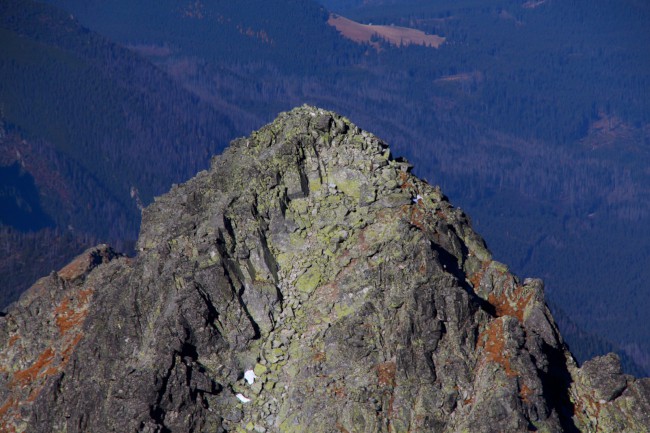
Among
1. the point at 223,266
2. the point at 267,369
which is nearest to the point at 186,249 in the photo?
the point at 223,266

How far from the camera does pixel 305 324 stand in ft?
238

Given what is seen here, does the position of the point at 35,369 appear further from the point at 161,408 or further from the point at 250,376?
the point at 250,376

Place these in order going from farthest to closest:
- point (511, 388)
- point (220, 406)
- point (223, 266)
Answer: point (223, 266)
point (220, 406)
point (511, 388)

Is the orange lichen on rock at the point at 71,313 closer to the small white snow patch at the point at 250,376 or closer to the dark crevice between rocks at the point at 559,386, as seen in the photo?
the small white snow patch at the point at 250,376

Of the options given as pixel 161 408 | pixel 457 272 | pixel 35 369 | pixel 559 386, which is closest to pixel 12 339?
pixel 35 369

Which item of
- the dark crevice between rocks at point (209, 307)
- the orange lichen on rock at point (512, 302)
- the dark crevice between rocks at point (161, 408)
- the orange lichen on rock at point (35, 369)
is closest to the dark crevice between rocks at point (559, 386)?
the orange lichen on rock at point (512, 302)

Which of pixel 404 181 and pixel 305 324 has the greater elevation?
pixel 404 181

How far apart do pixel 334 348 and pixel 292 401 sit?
418 centimetres

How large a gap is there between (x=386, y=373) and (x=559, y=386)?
10585 mm

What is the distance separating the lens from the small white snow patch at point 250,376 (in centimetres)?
7031

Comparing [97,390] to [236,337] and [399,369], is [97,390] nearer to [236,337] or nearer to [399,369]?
A: [236,337]

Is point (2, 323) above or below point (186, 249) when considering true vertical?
below

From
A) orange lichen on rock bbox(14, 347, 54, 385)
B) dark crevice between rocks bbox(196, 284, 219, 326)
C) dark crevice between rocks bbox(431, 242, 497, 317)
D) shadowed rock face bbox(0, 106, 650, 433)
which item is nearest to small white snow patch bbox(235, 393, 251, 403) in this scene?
shadowed rock face bbox(0, 106, 650, 433)

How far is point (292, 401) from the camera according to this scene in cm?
6862
